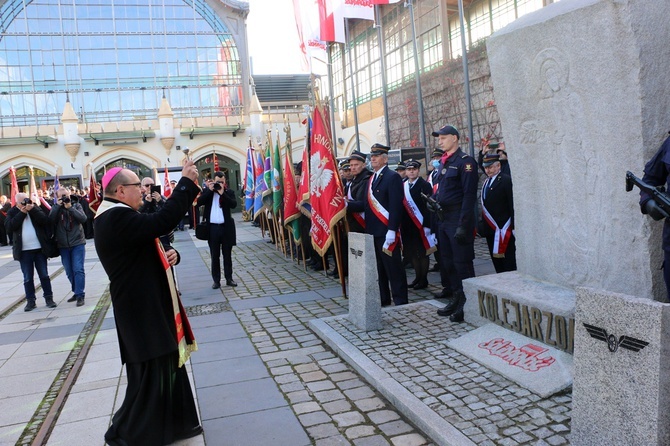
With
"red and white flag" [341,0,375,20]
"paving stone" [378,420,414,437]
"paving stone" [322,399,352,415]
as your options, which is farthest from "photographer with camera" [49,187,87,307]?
Result: "red and white flag" [341,0,375,20]

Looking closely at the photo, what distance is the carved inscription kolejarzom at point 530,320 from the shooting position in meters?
4.18

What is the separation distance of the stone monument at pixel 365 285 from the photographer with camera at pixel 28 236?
5.31 meters

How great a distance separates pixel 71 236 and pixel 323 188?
422 centimetres

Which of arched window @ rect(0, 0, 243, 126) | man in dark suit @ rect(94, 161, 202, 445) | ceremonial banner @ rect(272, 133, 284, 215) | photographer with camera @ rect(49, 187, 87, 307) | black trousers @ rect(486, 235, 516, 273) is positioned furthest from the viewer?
arched window @ rect(0, 0, 243, 126)

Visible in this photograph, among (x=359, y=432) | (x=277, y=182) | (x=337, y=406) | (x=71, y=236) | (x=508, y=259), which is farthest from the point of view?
(x=277, y=182)

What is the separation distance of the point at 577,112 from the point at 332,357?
9.96 ft

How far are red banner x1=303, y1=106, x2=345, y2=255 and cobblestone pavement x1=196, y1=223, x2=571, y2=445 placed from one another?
108cm

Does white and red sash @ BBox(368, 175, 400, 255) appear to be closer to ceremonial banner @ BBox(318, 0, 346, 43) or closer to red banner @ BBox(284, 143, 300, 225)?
red banner @ BBox(284, 143, 300, 225)

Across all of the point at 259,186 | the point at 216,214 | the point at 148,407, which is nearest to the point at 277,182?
the point at 259,186

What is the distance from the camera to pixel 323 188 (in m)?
7.42

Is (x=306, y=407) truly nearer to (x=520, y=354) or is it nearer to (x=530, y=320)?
(x=520, y=354)

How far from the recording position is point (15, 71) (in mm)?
32750

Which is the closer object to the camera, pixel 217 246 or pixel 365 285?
pixel 365 285

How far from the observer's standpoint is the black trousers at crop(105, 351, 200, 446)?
3.51 metres
